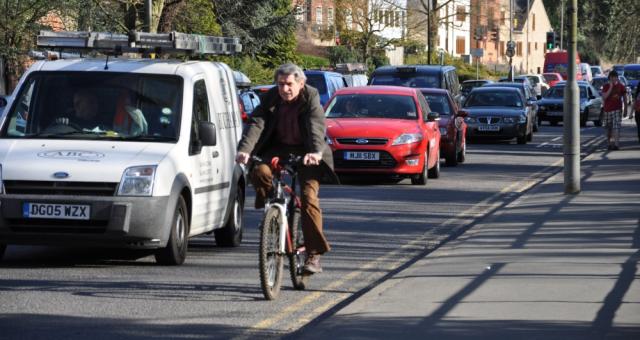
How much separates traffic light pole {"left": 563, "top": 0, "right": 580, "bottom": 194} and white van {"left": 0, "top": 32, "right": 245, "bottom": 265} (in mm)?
7060

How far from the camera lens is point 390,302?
10266mm

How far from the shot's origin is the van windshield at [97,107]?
12836 mm

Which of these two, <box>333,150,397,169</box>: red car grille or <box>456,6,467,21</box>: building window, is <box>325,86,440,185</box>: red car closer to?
<box>333,150,397,169</box>: red car grille

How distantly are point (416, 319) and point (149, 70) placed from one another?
15.4ft

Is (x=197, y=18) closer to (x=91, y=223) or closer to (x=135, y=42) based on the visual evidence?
(x=135, y=42)

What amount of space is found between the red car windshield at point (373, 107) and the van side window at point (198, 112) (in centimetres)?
1028

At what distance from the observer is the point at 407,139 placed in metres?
22.8

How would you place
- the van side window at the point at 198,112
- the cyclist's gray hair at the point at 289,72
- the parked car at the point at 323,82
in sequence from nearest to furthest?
the cyclist's gray hair at the point at 289,72
the van side window at the point at 198,112
the parked car at the point at 323,82

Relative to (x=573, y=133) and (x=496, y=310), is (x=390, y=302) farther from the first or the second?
(x=573, y=133)

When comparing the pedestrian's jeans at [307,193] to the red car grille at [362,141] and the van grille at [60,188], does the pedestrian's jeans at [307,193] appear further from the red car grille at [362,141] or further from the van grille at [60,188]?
the red car grille at [362,141]

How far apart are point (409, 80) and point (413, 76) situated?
21 centimetres

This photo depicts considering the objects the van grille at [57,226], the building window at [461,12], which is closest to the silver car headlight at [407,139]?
the van grille at [57,226]

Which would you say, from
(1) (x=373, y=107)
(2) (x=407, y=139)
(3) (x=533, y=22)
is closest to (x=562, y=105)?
(1) (x=373, y=107)

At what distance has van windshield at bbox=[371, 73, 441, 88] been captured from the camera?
33125 mm
